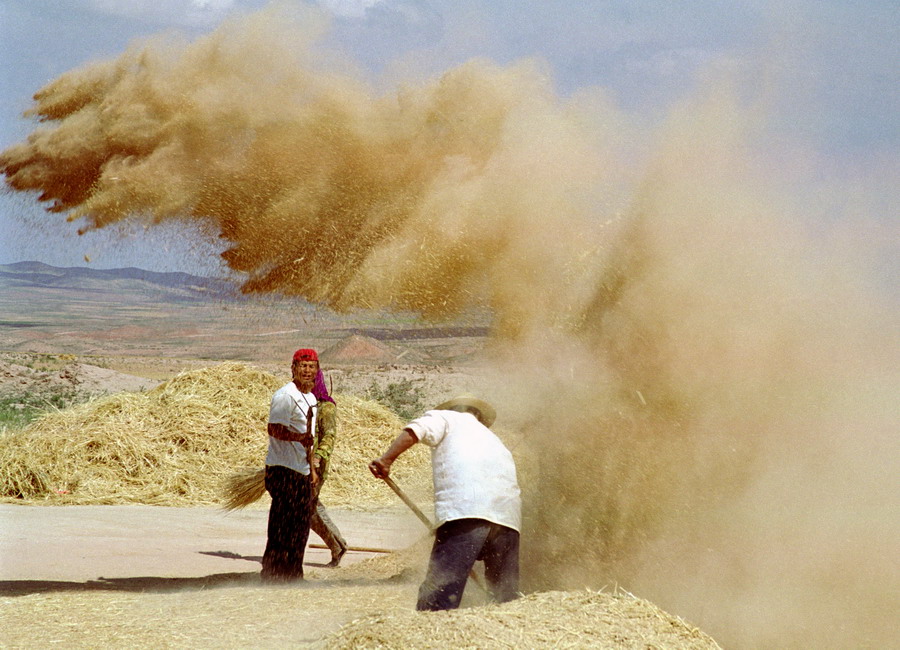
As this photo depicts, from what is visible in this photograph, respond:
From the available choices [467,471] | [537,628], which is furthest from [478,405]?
[537,628]

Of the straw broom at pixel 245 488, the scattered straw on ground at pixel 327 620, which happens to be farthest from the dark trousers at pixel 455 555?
the straw broom at pixel 245 488

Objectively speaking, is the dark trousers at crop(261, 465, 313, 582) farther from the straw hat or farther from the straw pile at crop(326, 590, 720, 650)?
the straw pile at crop(326, 590, 720, 650)

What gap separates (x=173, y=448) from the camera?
12.1m

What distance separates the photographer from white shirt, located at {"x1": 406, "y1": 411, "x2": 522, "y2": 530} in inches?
184

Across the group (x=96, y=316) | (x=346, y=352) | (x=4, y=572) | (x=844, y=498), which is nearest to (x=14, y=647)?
(x=4, y=572)

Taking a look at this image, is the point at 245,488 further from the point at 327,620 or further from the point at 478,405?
the point at 478,405

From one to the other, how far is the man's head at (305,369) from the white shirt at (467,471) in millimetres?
1914

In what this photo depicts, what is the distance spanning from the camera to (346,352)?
28469 millimetres

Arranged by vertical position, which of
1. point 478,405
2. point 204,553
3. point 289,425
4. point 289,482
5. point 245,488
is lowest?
point 204,553

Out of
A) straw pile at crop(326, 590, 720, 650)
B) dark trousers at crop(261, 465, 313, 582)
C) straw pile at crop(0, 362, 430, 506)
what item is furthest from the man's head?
straw pile at crop(0, 362, 430, 506)

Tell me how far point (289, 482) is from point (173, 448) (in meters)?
6.16

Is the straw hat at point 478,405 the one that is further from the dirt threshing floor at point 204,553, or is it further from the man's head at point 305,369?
the man's head at point 305,369

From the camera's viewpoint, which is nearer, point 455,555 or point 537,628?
point 537,628

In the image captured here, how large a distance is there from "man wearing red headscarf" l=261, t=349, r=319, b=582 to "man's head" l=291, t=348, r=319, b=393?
0.11 metres
